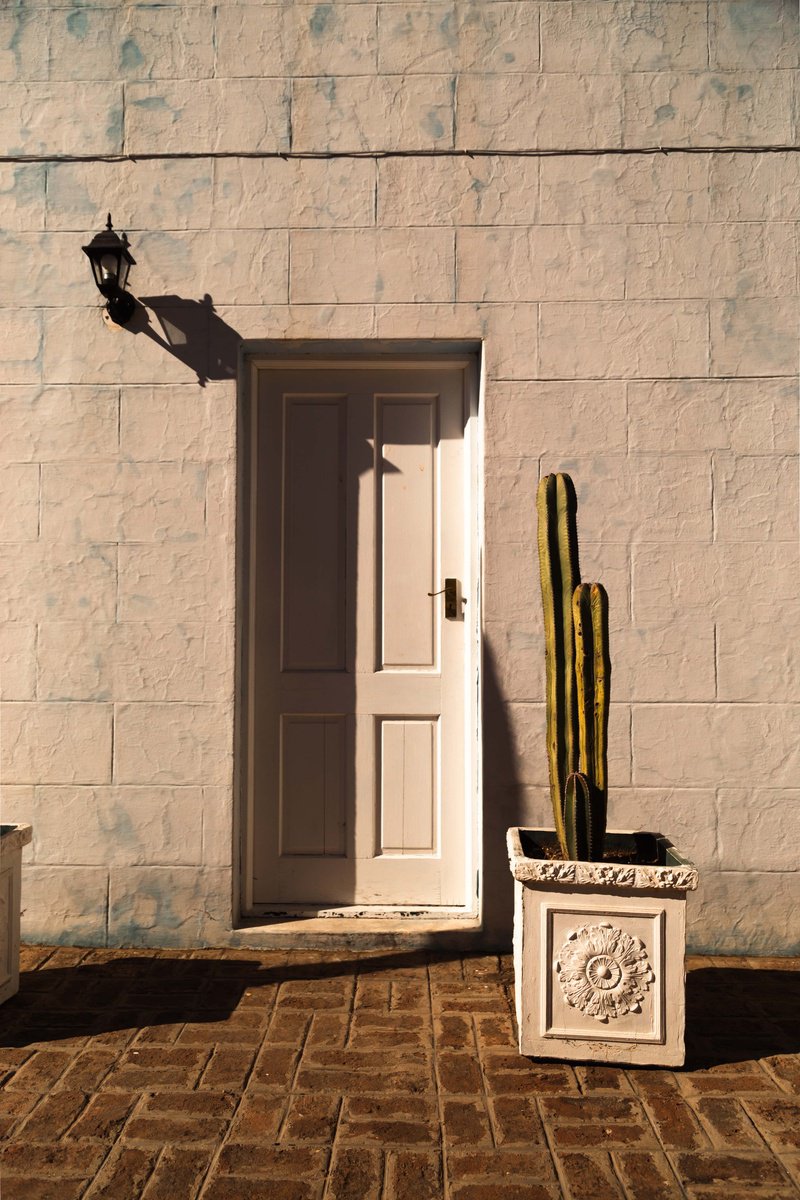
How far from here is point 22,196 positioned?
351 centimetres

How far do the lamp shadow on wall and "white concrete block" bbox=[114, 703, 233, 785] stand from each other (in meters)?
1.23

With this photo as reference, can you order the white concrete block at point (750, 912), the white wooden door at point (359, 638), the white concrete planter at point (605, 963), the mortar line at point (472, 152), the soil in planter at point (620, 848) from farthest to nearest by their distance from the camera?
the white wooden door at point (359, 638), the mortar line at point (472, 152), the white concrete block at point (750, 912), the soil in planter at point (620, 848), the white concrete planter at point (605, 963)

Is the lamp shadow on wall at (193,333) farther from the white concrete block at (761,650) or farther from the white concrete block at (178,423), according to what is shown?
the white concrete block at (761,650)

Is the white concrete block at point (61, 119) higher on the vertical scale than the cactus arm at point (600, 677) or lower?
higher

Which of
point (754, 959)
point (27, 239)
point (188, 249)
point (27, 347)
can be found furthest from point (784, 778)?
point (27, 239)

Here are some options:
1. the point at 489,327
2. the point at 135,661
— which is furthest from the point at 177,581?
the point at 489,327

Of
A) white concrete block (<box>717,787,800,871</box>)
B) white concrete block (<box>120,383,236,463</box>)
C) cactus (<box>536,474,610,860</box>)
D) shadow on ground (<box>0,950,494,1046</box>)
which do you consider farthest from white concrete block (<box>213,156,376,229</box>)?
shadow on ground (<box>0,950,494,1046</box>)

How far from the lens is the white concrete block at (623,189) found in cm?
342

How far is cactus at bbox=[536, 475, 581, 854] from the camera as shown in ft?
8.46

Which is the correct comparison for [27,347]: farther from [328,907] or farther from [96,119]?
[328,907]

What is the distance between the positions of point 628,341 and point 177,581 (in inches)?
74.4

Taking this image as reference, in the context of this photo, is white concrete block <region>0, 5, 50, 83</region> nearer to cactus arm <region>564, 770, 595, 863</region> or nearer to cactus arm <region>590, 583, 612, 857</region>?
cactus arm <region>590, 583, 612, 857</region>

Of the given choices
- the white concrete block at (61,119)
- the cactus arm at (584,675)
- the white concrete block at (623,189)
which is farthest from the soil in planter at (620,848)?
the white concrete block at (61,119)

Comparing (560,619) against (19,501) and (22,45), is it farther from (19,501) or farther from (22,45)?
(22,45)
